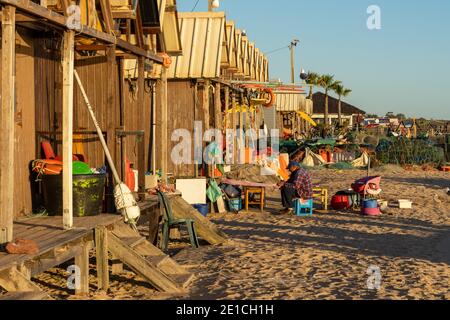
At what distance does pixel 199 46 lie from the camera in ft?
58.9

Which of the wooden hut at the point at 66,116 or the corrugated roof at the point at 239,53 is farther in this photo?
the corrugated roof at the point at 239,53

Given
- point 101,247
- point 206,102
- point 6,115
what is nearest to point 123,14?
point 101,247

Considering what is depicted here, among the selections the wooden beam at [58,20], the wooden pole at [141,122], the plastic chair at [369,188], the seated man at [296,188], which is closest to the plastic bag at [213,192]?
the seated man at [296,188]

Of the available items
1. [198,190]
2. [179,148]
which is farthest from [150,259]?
[179,148]

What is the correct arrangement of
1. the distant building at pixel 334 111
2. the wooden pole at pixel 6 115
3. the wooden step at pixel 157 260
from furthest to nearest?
the distant building at pixel 334 111 < the wooden step at pixel 157 260 < the wooden pole at pixel 6 115

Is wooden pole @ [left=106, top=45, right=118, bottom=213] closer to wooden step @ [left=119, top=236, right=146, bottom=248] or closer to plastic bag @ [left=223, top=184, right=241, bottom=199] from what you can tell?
wooden step @ [left=119, top=236, right=146, bottom=248]

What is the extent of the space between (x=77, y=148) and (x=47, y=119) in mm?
965

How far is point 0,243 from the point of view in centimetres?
712

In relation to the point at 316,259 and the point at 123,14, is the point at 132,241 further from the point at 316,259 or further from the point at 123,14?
the point at 123,14

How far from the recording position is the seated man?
16.6 meters

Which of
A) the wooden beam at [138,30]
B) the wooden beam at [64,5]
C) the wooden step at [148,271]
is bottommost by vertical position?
the wooden step at [148,271]

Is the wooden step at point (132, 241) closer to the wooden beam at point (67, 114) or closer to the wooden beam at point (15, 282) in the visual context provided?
the wooden beam at point (67, 114)

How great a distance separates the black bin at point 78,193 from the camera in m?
9.73

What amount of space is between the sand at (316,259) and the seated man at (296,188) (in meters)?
0.50
